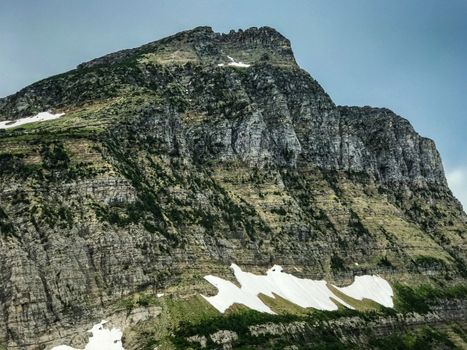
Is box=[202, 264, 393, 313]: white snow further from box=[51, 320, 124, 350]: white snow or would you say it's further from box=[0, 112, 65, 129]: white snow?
box=[0, 112, 65, 129]: white snow

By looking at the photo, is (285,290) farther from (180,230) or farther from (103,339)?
(103,339)

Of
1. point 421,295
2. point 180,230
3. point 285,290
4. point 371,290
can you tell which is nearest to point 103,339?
point 180,230

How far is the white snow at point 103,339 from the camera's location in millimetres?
103625

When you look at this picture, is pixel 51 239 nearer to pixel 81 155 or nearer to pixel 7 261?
pixel 7 261

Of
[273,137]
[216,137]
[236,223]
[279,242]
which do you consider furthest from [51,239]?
[273,137]

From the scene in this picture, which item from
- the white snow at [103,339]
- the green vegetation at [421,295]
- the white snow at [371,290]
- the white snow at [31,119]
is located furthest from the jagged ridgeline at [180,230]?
the white snow at [371,290]

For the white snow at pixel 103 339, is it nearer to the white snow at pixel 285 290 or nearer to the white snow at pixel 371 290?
the white snow at pixel 285 290

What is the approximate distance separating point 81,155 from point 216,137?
56.2 m

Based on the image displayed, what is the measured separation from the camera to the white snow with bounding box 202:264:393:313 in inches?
5079

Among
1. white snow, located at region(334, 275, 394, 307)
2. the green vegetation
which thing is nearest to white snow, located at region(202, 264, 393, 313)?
white snow, located at region(334, 275, 394, 307)

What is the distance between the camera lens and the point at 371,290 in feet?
552

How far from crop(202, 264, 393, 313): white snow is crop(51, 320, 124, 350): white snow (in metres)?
21.8

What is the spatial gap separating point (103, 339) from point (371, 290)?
83.8m

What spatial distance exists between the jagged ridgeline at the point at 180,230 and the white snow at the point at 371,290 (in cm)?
213
